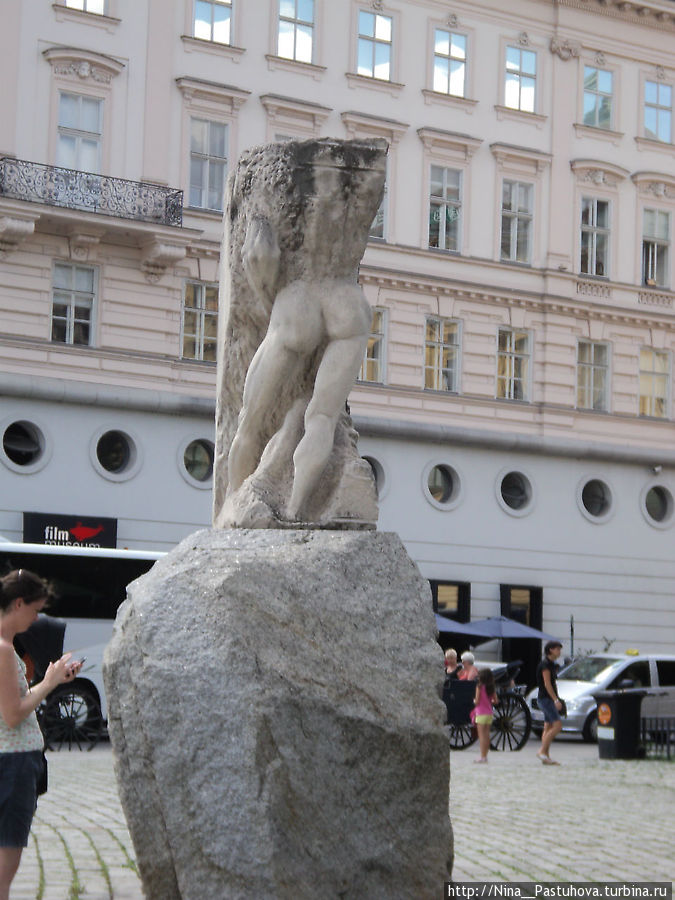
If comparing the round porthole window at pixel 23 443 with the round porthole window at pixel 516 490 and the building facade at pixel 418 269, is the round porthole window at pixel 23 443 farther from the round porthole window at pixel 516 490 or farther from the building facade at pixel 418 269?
the round porthole window at pixel 516 490

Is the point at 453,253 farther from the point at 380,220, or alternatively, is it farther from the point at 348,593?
the point at 348,593

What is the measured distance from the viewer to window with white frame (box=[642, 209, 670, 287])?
3484cm

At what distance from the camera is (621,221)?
3434 cm

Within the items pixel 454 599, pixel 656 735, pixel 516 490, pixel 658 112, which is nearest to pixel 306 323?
pixel 656 735

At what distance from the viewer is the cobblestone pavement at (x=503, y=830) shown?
27.2 feet

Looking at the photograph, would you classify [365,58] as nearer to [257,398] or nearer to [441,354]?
[441,354]

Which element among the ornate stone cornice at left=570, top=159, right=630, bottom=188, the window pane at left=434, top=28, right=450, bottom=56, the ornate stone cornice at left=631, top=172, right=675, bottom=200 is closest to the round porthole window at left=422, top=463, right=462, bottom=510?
the ornate stone cornice at left=570, top=159, right=630, bottom=188

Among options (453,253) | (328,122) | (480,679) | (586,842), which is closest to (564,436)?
(453,253)

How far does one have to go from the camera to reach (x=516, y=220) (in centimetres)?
3322

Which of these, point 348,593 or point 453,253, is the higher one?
point 453,253

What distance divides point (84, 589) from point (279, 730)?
578 inches

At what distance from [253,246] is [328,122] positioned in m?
23.6

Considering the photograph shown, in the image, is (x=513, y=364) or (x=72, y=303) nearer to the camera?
(x=72, y=303)

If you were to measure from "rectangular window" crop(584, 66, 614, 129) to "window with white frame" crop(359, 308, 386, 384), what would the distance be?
707 cm
